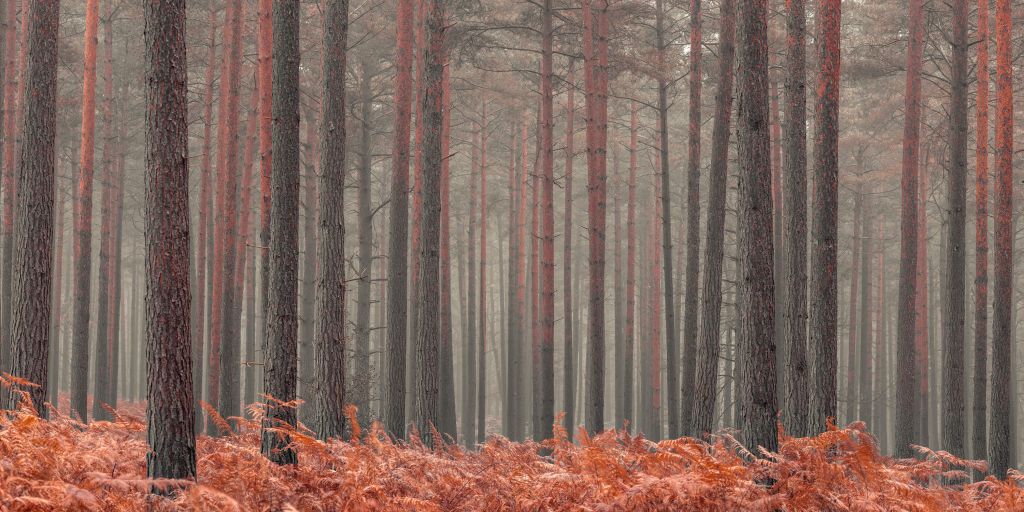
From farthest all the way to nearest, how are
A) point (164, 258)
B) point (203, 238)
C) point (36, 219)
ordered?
point (203, 238), point (36, 219), point (164, 258)

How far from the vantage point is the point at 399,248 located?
46.0ft

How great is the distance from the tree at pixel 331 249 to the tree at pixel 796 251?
5.32 meters

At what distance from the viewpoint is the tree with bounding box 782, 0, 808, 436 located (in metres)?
10.2

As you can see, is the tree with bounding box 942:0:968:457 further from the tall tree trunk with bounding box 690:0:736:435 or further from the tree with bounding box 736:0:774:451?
the tree with bounding box 736:0:774:451

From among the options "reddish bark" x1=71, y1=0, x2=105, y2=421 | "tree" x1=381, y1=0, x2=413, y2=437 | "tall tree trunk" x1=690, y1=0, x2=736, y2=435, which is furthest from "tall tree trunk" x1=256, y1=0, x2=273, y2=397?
"tall tree trunk" x1=690, y1=0, x2=736, y2=435

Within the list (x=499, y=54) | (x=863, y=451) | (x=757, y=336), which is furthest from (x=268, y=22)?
(x=499, y=54)

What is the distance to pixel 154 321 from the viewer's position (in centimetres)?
635

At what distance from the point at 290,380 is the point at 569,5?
12233 mm

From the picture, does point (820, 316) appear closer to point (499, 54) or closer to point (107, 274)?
Answer: point (107, 274)

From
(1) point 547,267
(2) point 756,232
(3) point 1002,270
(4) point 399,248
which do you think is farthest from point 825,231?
(1) point 547,267

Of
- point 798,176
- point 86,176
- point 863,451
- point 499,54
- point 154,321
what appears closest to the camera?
point 154,321

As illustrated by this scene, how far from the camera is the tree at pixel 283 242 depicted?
27.5 ft

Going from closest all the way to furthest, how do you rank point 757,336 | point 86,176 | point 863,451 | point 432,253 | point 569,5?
point 863,451 → point 757,336 → point 432,253 → point 86,176 → point 569,5

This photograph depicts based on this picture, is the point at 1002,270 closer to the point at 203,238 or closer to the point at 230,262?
the point at 230,262
